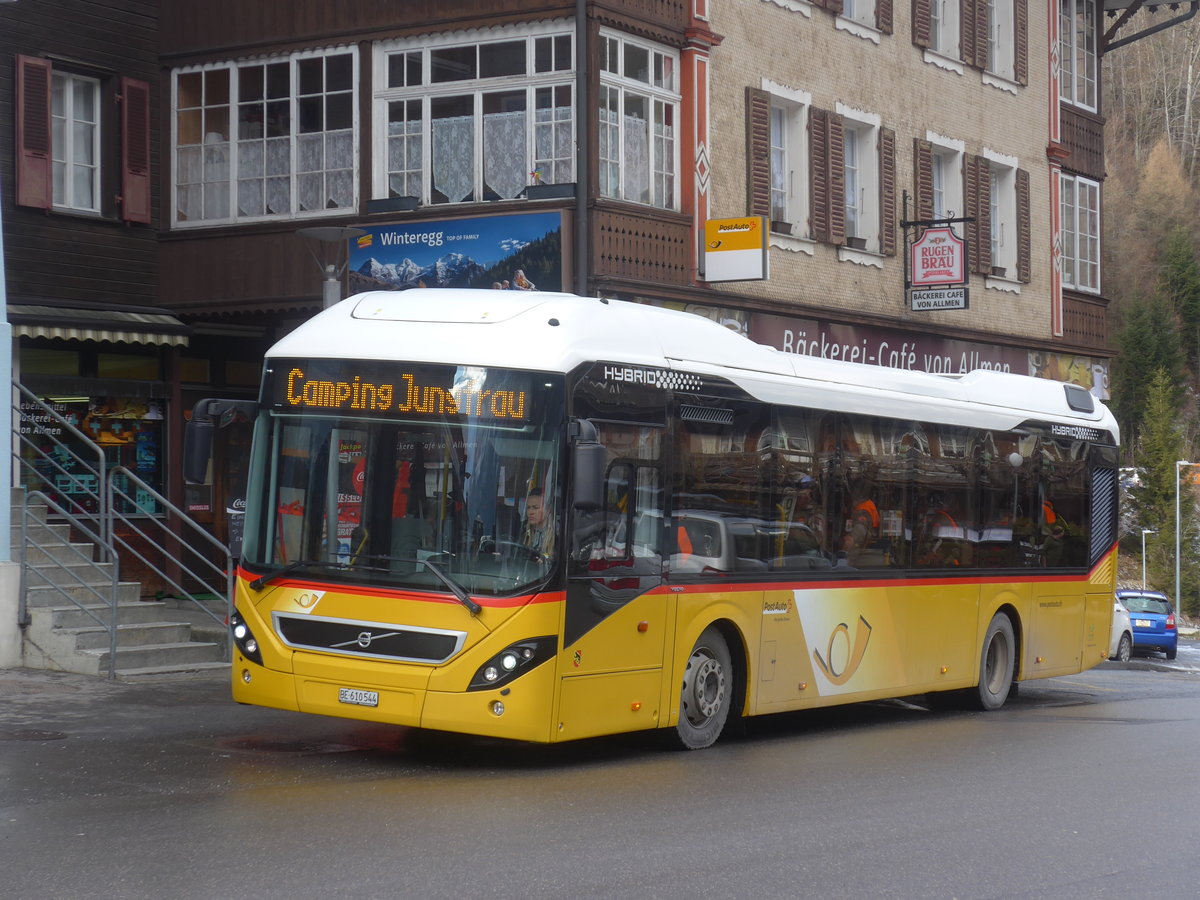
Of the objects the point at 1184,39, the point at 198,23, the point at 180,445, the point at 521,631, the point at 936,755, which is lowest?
the point at 936,755

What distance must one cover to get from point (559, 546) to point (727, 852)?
2668mm

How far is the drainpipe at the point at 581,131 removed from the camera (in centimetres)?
1864

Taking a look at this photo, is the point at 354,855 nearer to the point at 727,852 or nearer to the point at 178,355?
the point at 727,852

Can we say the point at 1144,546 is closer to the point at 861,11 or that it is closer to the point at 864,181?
the point at 864,181

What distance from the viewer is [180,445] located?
20.4m

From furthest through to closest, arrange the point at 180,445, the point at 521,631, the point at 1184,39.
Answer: the point at 1184,39
the point at 180,445
the point at 521,631

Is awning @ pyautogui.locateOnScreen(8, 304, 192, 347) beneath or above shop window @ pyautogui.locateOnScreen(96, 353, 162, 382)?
above

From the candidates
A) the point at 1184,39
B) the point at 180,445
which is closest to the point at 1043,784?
the point at 180,445

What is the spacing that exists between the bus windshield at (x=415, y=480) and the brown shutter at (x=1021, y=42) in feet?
67.7

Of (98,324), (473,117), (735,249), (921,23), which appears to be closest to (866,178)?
(921,23)

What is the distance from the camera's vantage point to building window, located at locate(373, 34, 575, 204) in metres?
19.0

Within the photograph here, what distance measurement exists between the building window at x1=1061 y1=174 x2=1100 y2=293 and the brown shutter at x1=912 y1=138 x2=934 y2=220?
4.78m

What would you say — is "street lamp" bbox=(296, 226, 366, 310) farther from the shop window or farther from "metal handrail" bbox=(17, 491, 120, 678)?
"metal handrail" bbox=(17, 491, 120, 678)

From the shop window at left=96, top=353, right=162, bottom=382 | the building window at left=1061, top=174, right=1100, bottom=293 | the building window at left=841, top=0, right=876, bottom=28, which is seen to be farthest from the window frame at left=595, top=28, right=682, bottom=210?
the building window at left=1061, top=174, right=1100, bottom=293
